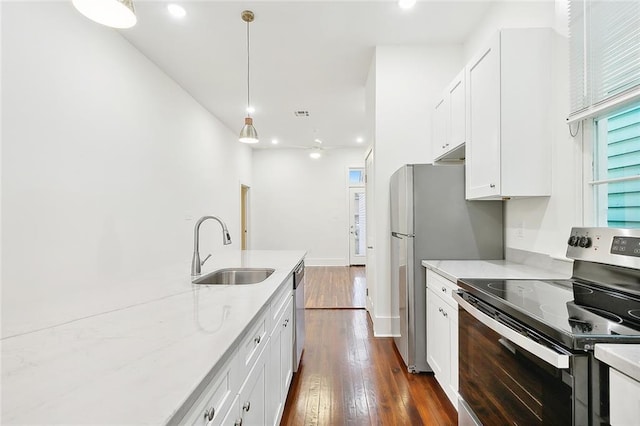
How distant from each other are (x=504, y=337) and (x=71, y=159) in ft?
10.4

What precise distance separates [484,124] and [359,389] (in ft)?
7.01

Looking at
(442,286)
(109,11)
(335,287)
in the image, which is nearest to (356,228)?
(335,287)

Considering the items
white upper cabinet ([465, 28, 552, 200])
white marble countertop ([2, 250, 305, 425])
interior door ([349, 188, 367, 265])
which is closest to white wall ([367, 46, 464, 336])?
white upper cabinet ([465, 28, 552, 200])

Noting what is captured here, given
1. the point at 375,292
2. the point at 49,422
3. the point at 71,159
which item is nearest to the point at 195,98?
the point at 71,159

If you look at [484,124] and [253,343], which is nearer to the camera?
[253,343]

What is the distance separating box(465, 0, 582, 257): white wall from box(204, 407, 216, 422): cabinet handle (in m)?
2.01

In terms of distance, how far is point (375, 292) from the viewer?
10.6ft

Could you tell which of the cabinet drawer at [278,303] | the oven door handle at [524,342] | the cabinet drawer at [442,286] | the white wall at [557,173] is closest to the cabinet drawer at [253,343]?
the cabinet drawer at [278,303]

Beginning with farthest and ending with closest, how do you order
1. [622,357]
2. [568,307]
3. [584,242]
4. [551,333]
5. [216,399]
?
[584,242] → [568,307] → [551,333] → [216,399] → [622,357]

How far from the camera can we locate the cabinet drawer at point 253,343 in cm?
108

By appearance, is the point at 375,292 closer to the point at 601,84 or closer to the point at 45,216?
the point at 601,84

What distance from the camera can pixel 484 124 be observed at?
2064 millimetres

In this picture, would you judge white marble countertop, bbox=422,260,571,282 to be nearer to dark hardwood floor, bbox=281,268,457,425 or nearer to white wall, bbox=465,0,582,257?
white wall, bbox=465,0,582,257

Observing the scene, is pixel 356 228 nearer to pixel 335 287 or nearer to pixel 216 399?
pixel 335 287
